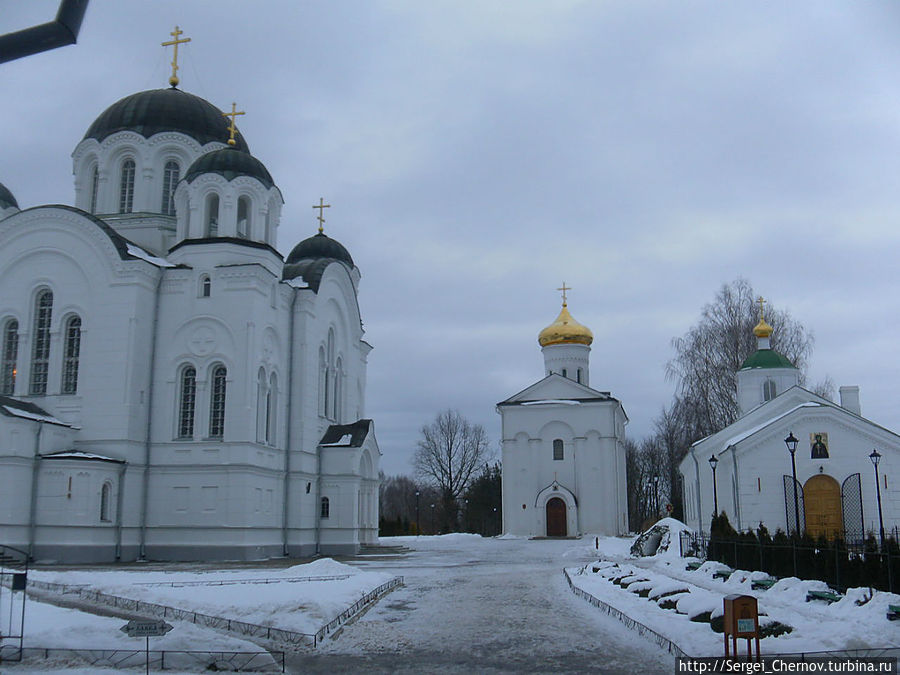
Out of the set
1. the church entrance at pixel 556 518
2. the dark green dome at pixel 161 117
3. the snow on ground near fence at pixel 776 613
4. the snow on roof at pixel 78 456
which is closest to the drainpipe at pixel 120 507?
the snow on roof at pixel 78 456

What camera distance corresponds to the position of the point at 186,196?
29.6 metres

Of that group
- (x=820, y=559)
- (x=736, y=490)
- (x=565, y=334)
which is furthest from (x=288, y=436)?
(x=565, y=334)

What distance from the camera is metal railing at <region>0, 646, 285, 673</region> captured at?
978cm

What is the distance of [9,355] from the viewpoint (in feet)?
91.4

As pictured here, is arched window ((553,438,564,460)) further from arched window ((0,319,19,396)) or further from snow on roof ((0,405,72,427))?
arched window ((0,319,19,396))

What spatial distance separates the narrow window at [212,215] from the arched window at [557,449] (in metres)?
26.2

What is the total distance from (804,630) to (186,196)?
24.4m

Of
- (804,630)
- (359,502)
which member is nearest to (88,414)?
(359,502)

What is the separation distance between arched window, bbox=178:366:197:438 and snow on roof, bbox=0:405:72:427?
10.7ft

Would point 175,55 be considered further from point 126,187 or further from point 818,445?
point 818,445

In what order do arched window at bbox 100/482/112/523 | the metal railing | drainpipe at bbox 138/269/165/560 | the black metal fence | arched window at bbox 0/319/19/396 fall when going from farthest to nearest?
arched window at bbox 0/319/19/396 → drainpipe at bbox 138/269/165/560 → arched window at bbox 100/482/112/523 → the black metal fence → the metal railing

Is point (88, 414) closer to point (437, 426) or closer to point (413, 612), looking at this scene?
point (413, 612)

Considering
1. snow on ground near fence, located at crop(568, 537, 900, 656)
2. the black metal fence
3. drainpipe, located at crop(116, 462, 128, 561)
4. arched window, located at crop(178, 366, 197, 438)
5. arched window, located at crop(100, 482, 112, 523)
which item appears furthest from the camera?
arched window, located at crop(178, 366, 197, 438)

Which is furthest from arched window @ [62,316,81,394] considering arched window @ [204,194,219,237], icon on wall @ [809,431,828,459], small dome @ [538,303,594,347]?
small dome @ [538,303,594,347]
